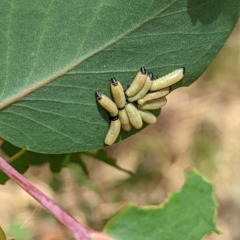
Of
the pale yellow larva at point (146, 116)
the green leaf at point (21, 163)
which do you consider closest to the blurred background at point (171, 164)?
the green leaf at point (21, 163)

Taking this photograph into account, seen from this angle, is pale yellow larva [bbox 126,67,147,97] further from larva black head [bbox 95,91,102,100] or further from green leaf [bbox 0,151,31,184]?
green leaf [bbox 0,151,31,184]

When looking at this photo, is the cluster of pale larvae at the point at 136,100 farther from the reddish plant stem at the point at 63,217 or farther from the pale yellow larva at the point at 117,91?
the reddish plant stem at the point at 63,217

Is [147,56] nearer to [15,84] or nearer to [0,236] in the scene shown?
[15,84]

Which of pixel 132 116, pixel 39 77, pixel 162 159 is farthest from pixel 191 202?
pixel 162 159

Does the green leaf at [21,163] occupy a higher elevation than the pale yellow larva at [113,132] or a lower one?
lower

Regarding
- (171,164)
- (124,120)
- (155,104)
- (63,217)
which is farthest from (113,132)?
(171,164)

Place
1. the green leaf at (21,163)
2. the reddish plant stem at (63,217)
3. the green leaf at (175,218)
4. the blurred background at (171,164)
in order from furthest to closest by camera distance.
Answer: the blurred background at (171,164) → the green leaf at (21,163) → the green leaf at (175,218) → the reddish plant stem at (63,217)

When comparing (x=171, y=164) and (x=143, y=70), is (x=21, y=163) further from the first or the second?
(x=171, y=164)
